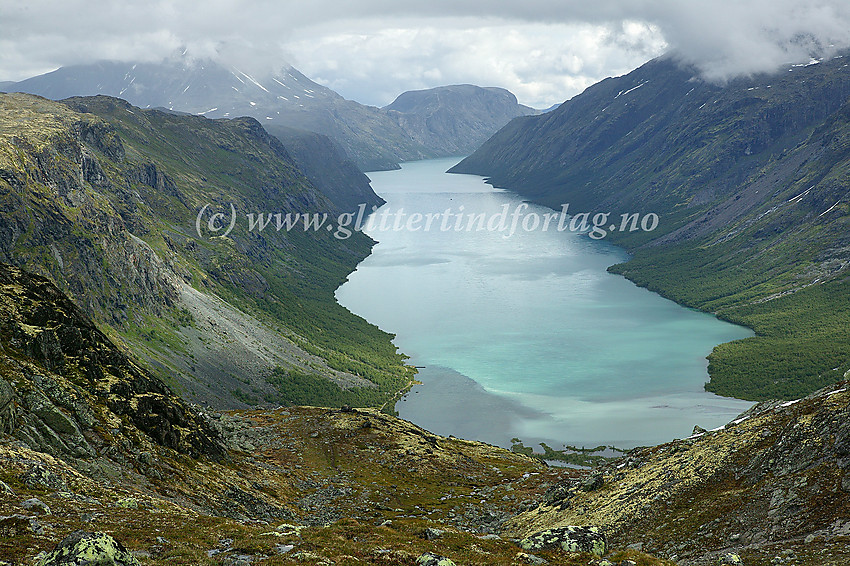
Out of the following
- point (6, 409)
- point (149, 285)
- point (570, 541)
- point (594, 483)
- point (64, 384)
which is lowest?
point (6, 409)

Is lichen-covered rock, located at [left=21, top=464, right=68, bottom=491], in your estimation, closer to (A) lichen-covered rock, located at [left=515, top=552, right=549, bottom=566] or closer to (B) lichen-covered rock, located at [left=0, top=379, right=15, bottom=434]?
(B) lichen-covered rock, located at [left=0, top=379, right=15, bottom=434]

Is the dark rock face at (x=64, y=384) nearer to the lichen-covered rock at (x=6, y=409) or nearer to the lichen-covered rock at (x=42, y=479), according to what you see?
the lichen-covered rock at (x=6, y=409)

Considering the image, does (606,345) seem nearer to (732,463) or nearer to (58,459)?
(732,463)

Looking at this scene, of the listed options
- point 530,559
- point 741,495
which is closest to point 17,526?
point 530,559

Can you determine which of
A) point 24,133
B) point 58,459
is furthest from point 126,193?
point 58,459


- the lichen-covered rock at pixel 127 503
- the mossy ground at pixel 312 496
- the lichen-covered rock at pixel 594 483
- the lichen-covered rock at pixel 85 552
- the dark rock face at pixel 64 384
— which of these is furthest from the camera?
the lichen-covered rock at pixel 594 483

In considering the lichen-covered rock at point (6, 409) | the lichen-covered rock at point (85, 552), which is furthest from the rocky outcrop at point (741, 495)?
the lichen-covered rock at point (6, 409)

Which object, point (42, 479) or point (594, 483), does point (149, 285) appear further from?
point (594, 483)
